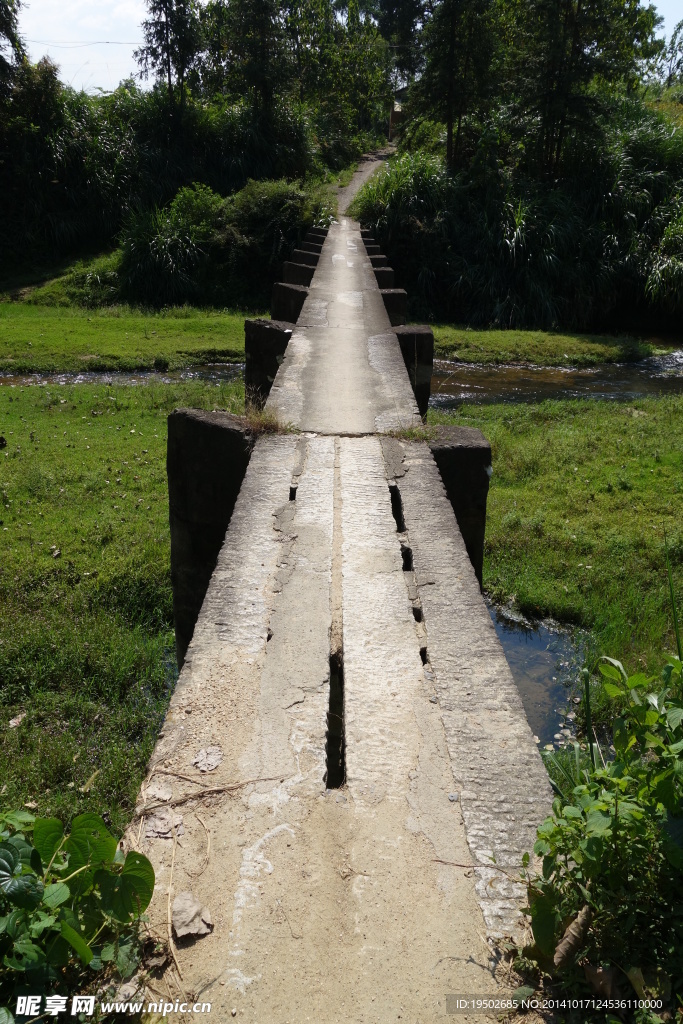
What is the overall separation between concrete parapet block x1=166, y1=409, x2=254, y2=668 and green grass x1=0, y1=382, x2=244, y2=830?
50cm

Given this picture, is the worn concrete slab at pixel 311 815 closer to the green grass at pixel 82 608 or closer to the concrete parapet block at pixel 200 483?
the green grass at pixel 82 608

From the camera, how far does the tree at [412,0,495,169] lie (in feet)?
59.5

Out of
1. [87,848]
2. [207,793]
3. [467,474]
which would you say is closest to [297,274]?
[467,474]

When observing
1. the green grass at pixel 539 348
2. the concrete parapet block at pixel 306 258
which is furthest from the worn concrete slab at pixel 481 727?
the green grass at pixel 539 348

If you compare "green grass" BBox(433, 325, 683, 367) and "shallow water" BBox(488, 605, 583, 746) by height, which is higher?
"green grass" BBox(433, 325, 683, 367)

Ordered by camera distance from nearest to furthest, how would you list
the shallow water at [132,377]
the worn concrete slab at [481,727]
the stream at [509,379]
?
the worn concrete slab at [481,727]
the shallow water at [132,377]
the stream at [509,379]

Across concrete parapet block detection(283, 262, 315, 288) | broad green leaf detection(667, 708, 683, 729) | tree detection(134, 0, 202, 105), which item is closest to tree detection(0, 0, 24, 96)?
tree detection(134, 0, 202, 105)

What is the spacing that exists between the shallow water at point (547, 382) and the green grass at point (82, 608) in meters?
→ 3.66

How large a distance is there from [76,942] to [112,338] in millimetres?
12570

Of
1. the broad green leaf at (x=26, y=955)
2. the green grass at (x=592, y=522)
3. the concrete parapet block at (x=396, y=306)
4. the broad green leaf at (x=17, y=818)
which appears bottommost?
the green grass at (x=592, y=522)

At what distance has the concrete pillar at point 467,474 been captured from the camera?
4.64 meters

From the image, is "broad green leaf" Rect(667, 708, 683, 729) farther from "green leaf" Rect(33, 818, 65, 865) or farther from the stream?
the stream

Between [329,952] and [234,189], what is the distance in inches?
822

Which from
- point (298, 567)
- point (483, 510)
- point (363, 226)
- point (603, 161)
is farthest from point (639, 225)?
point (298, 567)
